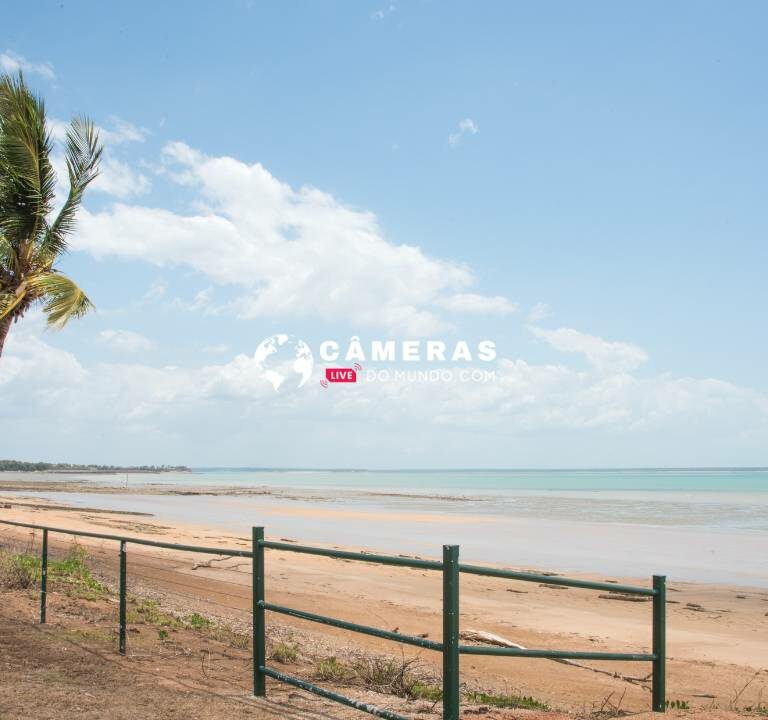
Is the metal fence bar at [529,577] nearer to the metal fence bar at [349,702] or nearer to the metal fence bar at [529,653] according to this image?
the metal fence bar at [529,653]

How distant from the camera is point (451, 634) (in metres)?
4.99

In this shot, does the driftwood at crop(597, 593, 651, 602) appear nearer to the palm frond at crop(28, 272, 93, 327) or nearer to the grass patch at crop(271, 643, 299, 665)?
the grass patch at crop(271, 643, 299, 665)

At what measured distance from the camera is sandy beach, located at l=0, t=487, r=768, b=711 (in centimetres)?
934

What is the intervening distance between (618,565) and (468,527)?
13.2 m

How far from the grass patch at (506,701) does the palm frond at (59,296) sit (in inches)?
437

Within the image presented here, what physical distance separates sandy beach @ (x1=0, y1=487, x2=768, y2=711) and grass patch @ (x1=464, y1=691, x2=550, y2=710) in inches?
18.2

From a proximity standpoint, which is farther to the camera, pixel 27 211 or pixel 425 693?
pixel 27 211

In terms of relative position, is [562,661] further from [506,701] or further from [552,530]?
[552,530]

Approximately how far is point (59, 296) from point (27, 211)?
5.70 ft

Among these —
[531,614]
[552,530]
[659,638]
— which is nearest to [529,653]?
[659,638]

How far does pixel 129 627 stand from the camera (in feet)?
31.3

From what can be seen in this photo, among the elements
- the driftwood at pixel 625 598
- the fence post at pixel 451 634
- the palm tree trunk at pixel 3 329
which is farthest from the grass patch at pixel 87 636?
the driftwood at pixel 625 598

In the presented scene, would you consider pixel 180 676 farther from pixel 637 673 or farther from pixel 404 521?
pixel 404 521

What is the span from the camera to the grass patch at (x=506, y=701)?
24.0ft
